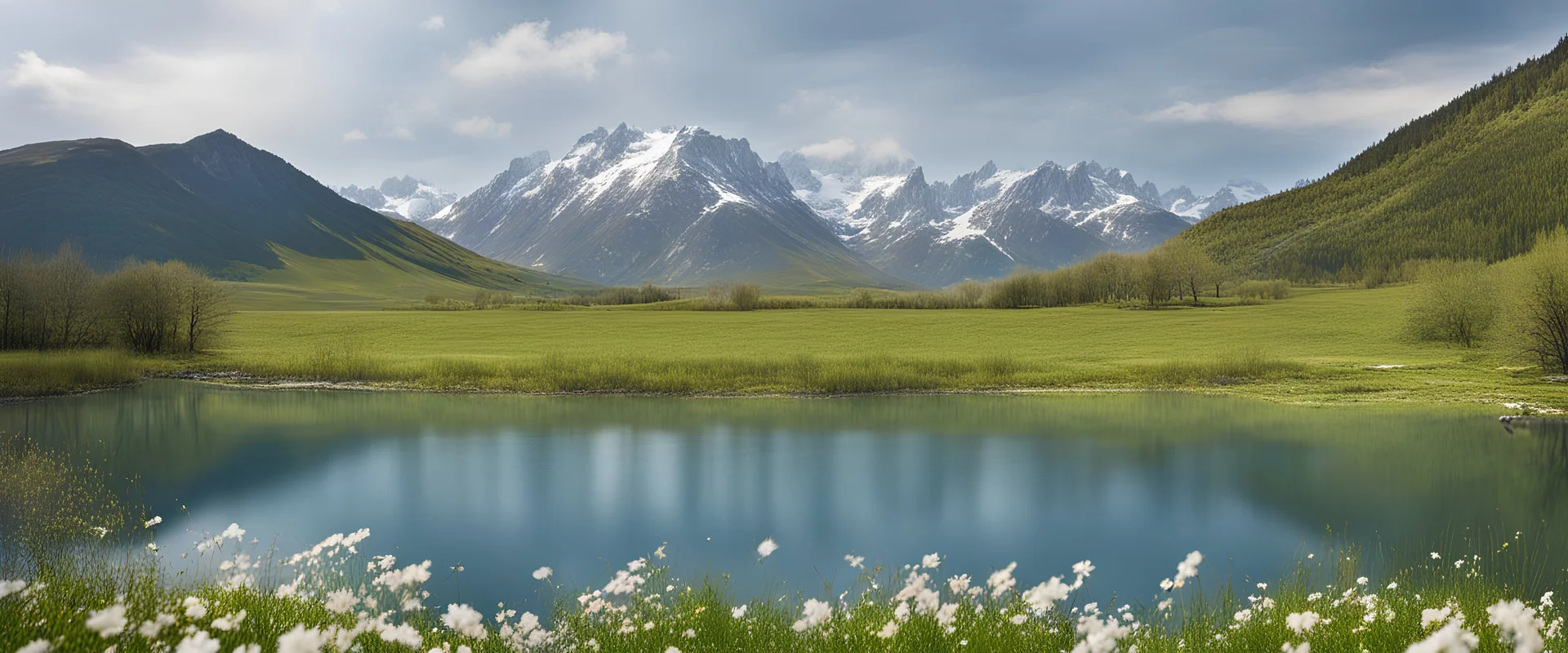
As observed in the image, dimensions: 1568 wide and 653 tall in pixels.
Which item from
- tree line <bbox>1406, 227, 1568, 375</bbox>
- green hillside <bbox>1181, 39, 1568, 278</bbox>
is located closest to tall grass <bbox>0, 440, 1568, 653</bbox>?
tree line <bbox>1406, 227, 1568, 375</bbox>

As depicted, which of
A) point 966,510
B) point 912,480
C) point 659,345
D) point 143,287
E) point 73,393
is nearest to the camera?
point 966,510

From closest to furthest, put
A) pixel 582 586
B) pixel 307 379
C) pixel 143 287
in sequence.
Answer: pixel 582 586 → pixel 307 379 → pixel 143 287

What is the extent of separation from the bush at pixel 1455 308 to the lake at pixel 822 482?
3418 cm

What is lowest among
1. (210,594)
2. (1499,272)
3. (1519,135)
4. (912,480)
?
(912,480)

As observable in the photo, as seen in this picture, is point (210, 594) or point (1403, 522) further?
point (1403, 522)

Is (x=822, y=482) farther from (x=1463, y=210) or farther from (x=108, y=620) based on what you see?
(x=1463, y=210)

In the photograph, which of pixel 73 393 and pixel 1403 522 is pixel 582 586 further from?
pixel 73 393

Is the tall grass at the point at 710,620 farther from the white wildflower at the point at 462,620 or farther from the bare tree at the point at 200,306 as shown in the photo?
the bare tree at the point at 200,306

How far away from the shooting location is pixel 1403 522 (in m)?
22.4

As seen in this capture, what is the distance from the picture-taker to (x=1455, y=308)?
6794 cm

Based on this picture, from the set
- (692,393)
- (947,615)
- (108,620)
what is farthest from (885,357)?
(108,620)

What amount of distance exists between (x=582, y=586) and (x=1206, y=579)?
13129mm

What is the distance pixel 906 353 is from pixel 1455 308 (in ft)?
148

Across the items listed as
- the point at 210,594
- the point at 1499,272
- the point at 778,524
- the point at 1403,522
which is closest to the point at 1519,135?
the point at 1499,272
